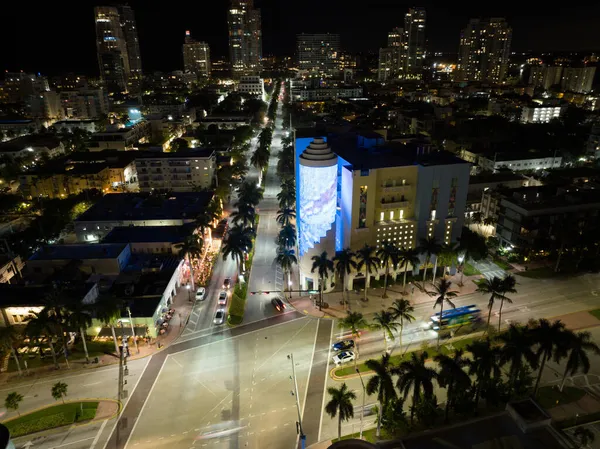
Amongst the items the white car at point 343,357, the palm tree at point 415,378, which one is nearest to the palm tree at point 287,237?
the white car at point 343,357

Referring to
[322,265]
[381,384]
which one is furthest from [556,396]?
[322,265]

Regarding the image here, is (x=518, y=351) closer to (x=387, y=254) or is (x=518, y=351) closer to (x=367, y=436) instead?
(x=367, y=436)

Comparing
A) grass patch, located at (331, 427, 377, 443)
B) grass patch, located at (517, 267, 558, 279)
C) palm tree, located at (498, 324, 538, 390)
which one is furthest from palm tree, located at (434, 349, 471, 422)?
grass patch, located at (517, 267, 558, 279)

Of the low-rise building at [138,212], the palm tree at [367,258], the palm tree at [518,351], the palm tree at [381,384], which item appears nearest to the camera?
the palm tree at [381,384]

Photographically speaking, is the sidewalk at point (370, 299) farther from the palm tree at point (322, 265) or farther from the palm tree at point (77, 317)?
the palm tree at point (77, 317)

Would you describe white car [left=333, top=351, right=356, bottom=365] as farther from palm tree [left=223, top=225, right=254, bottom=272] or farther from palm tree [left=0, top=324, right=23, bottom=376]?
palm tree [left=0, top=324, right=23, bottom=376]

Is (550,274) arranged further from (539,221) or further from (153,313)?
(153,313)
